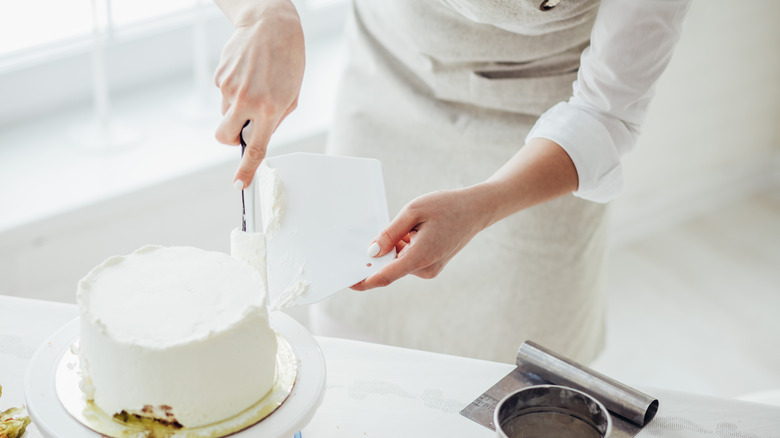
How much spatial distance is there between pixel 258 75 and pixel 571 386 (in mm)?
560

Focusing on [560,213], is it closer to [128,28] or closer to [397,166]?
[397,166]

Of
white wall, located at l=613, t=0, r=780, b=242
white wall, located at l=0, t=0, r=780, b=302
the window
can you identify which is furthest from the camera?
white wall, located at l=613, t=0, r=780, b=242

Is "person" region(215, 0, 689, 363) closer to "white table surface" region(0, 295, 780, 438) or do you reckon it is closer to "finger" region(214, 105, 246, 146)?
"finger" region(214, 105, 246, 146)

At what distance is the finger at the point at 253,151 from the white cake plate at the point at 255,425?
24 cm

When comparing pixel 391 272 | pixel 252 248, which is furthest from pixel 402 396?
pixel 252 248

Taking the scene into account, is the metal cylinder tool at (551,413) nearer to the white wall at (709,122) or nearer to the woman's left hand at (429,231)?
the woman's left hand at (429,231)

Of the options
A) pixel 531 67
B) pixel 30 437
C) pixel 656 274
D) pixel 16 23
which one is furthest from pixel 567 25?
pixel 656 274

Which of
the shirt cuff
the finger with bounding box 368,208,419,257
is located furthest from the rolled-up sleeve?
the finger with bounding box 368,208,419,257

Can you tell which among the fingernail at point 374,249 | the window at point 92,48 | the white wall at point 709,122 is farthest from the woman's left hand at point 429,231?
the white wall at point 709,122

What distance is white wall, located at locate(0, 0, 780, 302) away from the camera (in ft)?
5.89

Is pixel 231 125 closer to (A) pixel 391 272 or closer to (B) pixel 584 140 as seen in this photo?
(A) pixel 391 272

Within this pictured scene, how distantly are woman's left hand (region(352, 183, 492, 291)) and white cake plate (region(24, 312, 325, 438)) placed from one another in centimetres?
14

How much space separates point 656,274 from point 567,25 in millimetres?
1762

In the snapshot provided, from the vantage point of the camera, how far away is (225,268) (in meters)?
0.90
